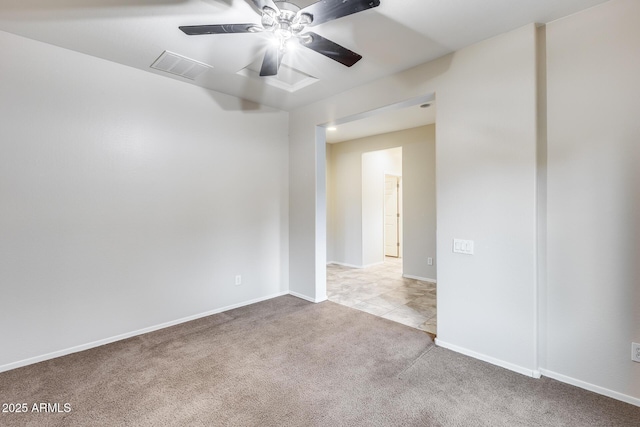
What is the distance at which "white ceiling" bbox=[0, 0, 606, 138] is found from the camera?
2057 mm

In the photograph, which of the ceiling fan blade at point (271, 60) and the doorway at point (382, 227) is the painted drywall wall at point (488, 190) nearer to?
the doorway at point (382, 227)

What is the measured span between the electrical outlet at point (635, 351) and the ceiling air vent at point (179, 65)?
4.16 metres

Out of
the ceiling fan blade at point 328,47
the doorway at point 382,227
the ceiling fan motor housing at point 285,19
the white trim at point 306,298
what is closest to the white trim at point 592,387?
the doorway at point 382,227

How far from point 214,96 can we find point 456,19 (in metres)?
2.73

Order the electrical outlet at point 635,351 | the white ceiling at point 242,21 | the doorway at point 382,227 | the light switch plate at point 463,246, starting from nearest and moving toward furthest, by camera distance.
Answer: the electrical outlet at point 635,351 → the white ceiling at point 242,21 → the light switch plate at point 463,246 → the doorway at point 382,227

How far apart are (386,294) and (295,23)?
3720mm

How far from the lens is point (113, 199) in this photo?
2844 mm

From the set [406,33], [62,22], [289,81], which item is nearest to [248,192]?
[289,81]

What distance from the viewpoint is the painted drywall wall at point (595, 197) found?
1964 mm

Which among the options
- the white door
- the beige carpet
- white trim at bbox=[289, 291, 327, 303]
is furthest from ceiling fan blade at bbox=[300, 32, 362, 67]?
the white door

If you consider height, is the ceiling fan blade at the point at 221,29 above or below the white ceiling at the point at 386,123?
below

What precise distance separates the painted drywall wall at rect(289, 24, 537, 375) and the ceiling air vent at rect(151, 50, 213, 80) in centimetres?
209

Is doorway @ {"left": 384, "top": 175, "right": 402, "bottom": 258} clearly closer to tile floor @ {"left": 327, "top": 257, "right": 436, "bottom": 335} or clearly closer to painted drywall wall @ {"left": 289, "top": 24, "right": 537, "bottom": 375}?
tile floor @ {"left": 327, "top": 257, "right": 436, "bottom": 335}

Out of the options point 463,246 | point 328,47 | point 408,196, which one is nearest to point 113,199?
point 328,47
